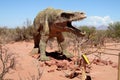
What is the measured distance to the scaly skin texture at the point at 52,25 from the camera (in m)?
10.1

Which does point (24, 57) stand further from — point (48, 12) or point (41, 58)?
point (48, 12)

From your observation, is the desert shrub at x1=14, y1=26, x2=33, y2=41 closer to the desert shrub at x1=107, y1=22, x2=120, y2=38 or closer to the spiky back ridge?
the desert shrub at x1=107, y1=22, x2=120, y2=38

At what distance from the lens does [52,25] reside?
427 inches

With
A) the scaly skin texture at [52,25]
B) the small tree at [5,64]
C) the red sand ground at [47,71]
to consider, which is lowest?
the red sand ground at [47,71]

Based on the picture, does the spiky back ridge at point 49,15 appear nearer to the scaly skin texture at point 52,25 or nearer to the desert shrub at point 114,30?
the scaly skin texture at point 52,25

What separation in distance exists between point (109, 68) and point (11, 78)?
3.96 metres

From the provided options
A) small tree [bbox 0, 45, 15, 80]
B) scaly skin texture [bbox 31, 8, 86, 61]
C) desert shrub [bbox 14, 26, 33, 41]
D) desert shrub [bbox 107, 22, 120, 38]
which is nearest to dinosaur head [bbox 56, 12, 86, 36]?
scaly skin texture [bbox 31, 8, 86, 61]

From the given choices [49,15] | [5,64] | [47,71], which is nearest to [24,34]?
[49,15]

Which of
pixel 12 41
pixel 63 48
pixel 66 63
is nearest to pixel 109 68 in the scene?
pixel 66 63

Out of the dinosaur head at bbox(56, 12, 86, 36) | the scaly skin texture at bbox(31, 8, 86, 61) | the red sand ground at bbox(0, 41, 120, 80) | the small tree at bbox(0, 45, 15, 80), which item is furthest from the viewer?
the scaly skin texture at bbox(31, 8, 86, 61)

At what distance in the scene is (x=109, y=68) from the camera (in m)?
10.2

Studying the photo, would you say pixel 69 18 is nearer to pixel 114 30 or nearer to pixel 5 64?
pixel 5 64

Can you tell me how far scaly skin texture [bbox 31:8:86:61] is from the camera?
33.1 feet

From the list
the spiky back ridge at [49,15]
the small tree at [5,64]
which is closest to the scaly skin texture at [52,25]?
the spiky back ridge at [49,15]
